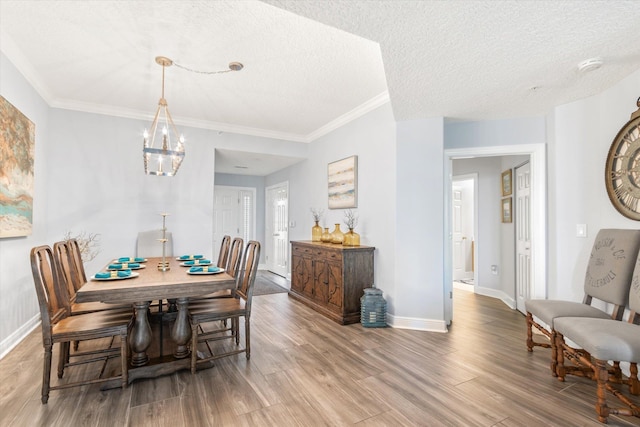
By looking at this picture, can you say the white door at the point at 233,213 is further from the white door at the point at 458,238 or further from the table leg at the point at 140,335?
the table leg at the point at 140,335

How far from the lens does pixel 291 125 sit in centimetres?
500

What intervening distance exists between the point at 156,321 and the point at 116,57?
2.61m

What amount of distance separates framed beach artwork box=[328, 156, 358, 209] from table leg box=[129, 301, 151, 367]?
278 cm

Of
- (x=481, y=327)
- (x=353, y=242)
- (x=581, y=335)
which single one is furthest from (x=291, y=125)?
(x=581, y=335)

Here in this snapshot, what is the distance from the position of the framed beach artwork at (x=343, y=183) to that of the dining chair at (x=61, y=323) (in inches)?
115

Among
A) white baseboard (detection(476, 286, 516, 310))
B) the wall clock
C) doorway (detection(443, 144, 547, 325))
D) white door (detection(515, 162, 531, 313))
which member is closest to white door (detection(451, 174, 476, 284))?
white baseboard (detection(476, 286, 516, 310))

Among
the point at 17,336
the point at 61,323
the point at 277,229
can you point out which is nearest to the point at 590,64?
the point at 61,323

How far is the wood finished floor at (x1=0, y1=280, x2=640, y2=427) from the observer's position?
1.87m

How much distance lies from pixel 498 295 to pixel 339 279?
2827 mm

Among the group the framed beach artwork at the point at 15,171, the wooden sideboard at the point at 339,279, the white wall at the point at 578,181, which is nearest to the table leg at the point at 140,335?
the framed beach artwork at the point at 15,171

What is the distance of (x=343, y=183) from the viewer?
455cm

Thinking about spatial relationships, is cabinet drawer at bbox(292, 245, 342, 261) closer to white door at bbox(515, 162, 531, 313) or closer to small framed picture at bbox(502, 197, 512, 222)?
white door at bbox(515, 162, 531, 313)

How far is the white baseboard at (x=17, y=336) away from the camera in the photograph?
2.73 metres

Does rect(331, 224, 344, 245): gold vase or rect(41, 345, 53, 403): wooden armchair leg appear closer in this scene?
rect(41, 345, 53, 403): wooden armchair leg
